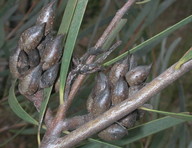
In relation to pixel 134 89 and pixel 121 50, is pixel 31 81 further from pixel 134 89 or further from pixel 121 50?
pixel 121 50

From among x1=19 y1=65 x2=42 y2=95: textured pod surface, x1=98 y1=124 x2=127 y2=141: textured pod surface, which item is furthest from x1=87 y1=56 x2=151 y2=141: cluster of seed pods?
x1=19 y1=65 x2=42 y2=95: textured pod surface

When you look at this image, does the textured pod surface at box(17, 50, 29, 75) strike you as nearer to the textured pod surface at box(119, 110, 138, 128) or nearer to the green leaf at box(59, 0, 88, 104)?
the green leaf at box(59, 0, 88, 104)

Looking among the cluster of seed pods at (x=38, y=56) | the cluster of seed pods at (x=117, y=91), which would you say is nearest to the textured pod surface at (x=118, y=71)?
the cluster of seed pods at (x=117, y=91)

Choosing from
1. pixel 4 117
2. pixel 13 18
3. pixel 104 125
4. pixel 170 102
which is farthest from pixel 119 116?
pixel 170 102

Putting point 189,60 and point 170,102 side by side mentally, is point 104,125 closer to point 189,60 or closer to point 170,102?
point 189,60

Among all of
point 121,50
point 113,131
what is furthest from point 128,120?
point 121,50
